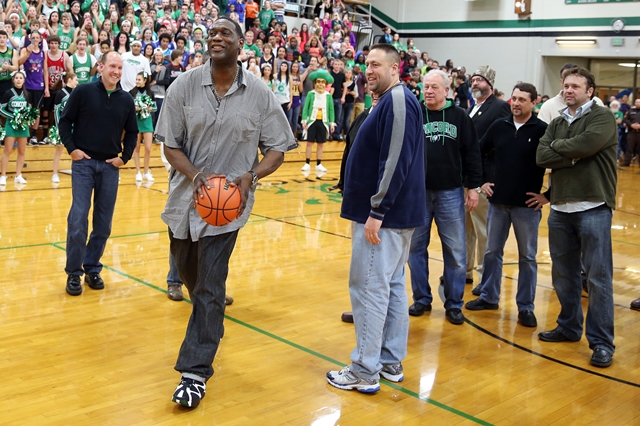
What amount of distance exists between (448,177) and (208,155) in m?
2.18

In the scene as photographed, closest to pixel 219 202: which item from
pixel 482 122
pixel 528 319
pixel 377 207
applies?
pixel 377 207

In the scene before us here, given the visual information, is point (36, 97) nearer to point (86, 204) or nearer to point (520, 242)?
point (86, 204)

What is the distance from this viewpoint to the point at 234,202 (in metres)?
3.79

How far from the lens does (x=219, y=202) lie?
12.3 ft

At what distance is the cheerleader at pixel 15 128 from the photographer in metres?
11.0

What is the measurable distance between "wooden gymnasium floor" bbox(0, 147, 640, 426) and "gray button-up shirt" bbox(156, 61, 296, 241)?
98 cm

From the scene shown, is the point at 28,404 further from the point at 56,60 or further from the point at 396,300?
the point at 56,60

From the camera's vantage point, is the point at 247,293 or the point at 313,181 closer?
the point at 247,293

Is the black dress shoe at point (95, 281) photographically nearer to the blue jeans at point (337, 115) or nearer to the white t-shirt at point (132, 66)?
the white t-shirt at point (132, 66)

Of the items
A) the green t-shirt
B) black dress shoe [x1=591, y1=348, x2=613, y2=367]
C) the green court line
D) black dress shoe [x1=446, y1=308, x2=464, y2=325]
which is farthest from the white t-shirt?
black dress shoe [x1=591, y1=348, x2=613, y2=367]

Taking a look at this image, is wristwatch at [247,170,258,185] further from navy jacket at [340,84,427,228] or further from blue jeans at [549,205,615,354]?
blue jeans at [549,205,615,354]

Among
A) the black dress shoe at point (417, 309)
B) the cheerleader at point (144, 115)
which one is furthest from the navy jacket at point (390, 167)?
the cheerleader at point (144, 115)

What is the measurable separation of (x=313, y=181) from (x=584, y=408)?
967 cm

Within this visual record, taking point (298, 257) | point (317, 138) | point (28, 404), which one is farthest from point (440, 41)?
point (28, 404)
